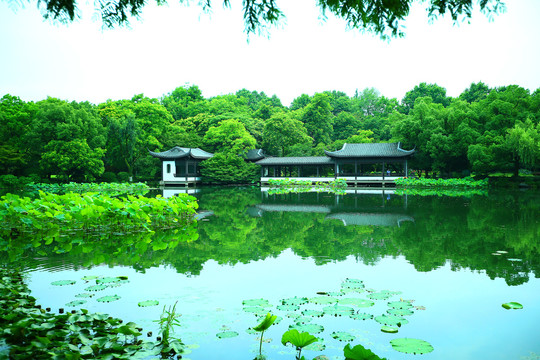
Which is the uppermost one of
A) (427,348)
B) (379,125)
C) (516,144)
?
(379,125)

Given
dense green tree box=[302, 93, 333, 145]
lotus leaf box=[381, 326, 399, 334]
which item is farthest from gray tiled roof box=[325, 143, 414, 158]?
lotus leaf box=[381, 326, 399, 334]

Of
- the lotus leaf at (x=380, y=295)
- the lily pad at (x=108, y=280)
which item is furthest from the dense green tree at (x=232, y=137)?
the lotus leaf at (x=380, y=295)

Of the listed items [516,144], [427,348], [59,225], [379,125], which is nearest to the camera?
[427,348]

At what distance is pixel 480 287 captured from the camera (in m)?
4.24

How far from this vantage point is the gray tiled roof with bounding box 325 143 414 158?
87.4ft

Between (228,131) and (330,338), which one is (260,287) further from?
(228,131)

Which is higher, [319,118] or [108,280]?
[319,118]

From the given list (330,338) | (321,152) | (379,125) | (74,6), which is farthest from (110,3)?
(379,125)

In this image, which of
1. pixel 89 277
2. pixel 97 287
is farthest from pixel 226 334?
pixel 89 277

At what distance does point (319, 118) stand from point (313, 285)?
111ft

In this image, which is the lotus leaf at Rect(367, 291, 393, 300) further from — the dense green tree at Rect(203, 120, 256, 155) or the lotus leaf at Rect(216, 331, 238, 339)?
the dense green tree at Rect(203, 120, 256, 155)

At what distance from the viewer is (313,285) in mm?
4363

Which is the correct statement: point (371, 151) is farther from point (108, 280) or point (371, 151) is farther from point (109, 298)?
point (109, 298)

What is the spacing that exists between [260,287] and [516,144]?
22934 mm
